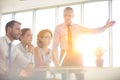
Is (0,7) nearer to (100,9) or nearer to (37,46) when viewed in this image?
(37,46)

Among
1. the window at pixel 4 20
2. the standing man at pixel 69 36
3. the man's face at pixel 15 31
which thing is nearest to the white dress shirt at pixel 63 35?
the standing man at pixel 69 36

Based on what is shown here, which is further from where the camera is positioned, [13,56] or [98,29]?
[13,56]

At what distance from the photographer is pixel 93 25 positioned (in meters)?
1.46

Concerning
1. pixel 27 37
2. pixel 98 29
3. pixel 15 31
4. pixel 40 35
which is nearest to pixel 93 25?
pixel 98 29

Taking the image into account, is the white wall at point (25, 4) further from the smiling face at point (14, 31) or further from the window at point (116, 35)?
the window at point (116, 35)

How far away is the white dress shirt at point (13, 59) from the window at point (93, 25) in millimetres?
451

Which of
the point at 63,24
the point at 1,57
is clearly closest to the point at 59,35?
the point at 63,24

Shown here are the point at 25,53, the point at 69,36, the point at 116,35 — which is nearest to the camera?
the point at 116,35

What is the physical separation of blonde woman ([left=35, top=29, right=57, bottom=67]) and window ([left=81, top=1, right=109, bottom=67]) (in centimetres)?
24

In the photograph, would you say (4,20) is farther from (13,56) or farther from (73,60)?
(73,60)

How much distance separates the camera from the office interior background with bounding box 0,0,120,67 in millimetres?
1372

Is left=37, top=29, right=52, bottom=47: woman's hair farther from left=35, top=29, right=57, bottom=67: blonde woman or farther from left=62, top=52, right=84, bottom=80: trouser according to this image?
left=62, top=52, right=84, bottom=80: trouser

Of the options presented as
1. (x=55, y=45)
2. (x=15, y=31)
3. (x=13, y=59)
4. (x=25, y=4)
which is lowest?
(x=13, y=59)

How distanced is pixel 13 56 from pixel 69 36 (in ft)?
1.51
